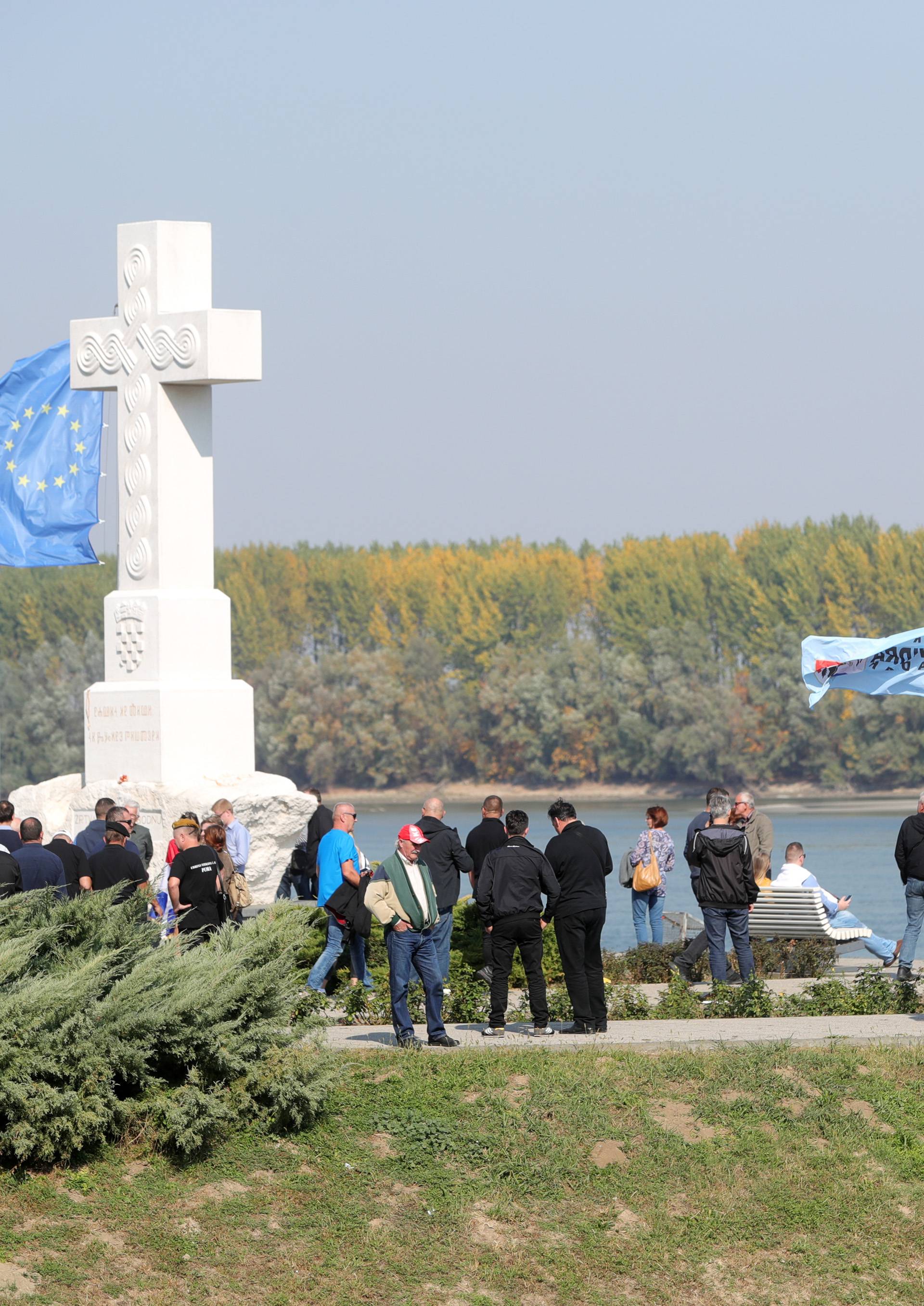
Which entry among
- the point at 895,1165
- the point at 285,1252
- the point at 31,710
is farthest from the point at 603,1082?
the point at 31,710

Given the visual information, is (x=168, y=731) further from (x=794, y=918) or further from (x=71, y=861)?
(x=794, y=918)

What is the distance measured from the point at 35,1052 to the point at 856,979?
6.64 m

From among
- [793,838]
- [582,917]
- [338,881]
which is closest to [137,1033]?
[582,917]

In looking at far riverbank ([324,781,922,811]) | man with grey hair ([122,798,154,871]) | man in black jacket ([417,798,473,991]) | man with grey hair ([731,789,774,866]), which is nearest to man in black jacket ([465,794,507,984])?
man in black jacket ([417,798,473,991])

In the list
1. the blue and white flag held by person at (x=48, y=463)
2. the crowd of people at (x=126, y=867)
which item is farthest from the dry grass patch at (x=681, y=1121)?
the blue and white flag held by person at (x=48, y=463)

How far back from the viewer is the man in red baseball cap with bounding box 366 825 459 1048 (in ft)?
35.8

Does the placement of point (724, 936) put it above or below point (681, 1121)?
above

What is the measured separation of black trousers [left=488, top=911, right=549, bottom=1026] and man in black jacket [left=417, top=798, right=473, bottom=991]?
1.96ft

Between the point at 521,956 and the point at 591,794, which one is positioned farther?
the point at 591,794

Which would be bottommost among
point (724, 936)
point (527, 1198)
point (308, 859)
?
point (527, 1198)

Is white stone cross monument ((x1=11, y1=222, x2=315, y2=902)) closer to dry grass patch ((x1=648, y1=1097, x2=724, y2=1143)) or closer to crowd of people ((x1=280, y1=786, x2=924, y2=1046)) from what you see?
crowd of people ((x1=280, y1=786, x2=924, y2=1046))

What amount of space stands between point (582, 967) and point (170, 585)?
9.11 meters

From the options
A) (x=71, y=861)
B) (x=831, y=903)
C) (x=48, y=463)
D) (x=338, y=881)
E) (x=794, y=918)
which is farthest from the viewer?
(x=48, y=463)

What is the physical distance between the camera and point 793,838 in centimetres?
5497
